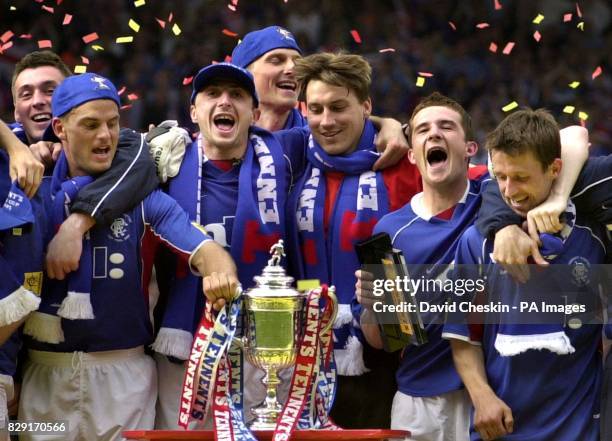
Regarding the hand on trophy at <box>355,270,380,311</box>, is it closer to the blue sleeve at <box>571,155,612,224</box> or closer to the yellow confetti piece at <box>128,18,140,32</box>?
the blue sleeve at <box>571,155,612,224</box>

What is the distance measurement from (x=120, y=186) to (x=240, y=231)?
460mm

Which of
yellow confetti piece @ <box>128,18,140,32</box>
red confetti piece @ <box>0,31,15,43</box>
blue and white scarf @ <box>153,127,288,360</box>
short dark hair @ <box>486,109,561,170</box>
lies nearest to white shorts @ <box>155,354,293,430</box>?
blue and white scarf @ <box>153,127,288,360</box>

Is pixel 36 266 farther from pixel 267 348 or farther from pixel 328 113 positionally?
pixel 328 113

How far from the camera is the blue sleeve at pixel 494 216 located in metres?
3.76

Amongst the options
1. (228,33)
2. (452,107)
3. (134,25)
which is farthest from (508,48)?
(452,107)

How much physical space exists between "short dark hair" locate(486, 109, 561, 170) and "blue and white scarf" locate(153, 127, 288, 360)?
909mm

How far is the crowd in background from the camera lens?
27.5ft

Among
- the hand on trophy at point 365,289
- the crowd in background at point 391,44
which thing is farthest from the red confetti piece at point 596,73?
the hand on trophy at point 365,289

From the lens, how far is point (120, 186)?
4.09 meters

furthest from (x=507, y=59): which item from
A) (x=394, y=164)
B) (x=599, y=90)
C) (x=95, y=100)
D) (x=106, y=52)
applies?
(x=95, y=100)

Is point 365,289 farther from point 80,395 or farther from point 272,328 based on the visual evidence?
point 80,395

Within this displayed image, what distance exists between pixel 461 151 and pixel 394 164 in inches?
14.9

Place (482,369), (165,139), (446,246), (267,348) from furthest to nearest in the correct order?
(165,139), (446,246), (482,369), (267,348)

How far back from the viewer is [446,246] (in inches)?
161
